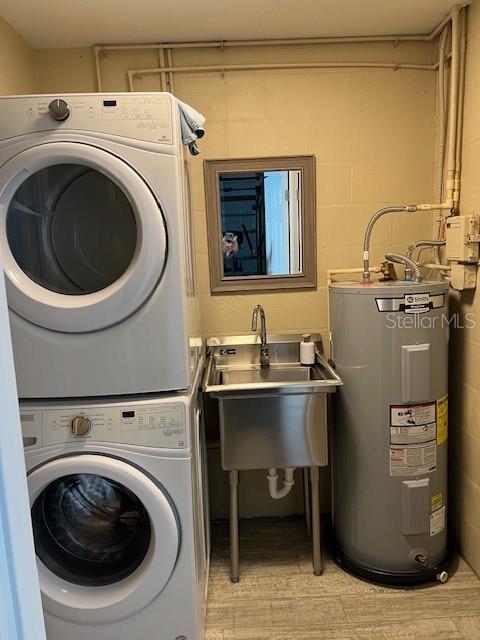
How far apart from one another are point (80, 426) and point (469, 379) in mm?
1583

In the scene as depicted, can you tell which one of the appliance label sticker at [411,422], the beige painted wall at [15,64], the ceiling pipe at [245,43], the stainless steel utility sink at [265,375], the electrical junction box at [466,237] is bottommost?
the appliance label sticker at [411,422]

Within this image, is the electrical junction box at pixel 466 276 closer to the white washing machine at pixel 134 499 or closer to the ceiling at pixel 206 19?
the ceiling at pixel 206 19

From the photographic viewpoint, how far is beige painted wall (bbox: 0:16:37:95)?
1.84 metres

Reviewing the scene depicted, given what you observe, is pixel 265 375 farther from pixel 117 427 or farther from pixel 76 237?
pixel 76 237

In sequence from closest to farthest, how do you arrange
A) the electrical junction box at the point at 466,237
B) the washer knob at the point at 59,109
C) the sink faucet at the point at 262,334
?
the washer knob at the point at 59,109 → the electrical junction box at the point at 466,237 → the sink faucet at the point at 262,334

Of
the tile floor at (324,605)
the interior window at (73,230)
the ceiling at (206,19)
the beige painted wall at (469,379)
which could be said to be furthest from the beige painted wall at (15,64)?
the tile floor at (324,605)

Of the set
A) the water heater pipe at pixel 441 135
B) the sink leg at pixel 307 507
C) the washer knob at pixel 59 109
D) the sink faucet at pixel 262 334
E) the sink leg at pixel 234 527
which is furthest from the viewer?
the sink leg at pixel 307 507

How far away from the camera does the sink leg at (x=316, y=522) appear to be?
197cm

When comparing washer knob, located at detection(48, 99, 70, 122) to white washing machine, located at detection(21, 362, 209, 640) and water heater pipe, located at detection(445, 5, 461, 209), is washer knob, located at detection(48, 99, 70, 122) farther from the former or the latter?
water heater pipe, located at detection(445, 5, 461, 209)

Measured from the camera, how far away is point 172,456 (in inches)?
57.5

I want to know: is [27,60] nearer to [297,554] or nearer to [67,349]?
[67,349]

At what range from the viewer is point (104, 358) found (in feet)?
4.79

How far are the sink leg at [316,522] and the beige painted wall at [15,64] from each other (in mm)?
2002

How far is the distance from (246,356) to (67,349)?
3.41 feet
